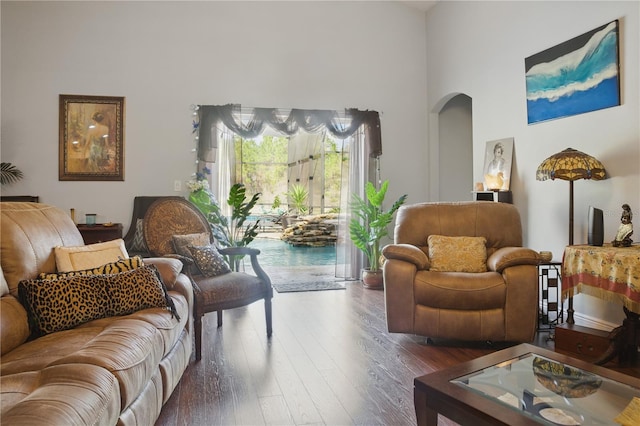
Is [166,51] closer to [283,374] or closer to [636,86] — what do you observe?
[283,374]

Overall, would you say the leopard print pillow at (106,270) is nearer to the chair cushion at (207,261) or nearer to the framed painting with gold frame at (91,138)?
the chair cushion at (207,261)

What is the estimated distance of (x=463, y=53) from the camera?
5.34m

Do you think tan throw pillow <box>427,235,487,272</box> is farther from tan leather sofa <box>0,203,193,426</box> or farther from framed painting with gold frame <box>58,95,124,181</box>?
framed painting with gold frame <box>58,95,124,181</box>

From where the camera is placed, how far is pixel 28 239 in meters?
2.18

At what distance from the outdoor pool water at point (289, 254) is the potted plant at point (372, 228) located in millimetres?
1821

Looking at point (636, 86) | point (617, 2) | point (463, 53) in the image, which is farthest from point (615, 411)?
point (463, 53)

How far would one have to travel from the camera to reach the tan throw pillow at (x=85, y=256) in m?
2.30

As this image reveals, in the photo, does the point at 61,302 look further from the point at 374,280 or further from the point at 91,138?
the point at 374,280

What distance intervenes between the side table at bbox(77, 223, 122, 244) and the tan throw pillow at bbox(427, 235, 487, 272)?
3349 millimetres

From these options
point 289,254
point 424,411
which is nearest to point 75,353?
point 424,411

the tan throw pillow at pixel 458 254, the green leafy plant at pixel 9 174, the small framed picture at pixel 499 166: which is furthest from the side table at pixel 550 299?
the green leafy plant at pixel 9 174

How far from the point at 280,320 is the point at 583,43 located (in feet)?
11.6

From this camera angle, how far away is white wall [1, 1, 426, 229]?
4.95 m

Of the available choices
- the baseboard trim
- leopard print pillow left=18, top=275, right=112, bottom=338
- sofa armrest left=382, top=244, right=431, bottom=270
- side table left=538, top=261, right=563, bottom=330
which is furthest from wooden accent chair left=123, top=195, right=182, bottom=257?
the baseboard trim
